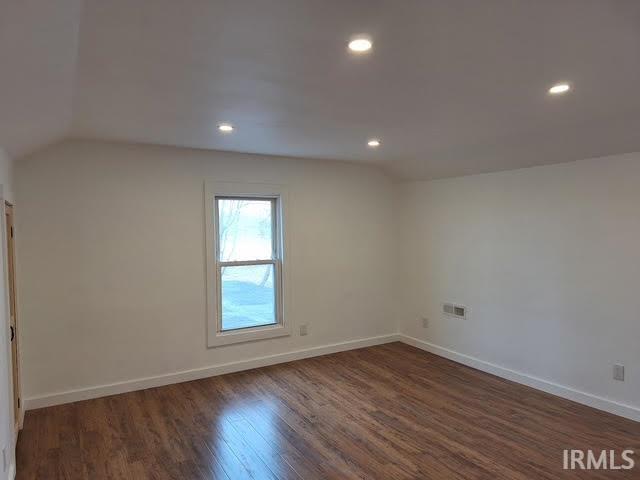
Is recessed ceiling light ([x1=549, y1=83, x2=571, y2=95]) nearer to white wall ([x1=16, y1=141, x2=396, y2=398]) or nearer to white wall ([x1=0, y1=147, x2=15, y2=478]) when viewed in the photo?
white wall ([x1=16, y1=141, x2=396, y2=398])

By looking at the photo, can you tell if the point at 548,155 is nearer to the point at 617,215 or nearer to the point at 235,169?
the point at 617,215

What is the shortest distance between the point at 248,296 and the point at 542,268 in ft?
10.1

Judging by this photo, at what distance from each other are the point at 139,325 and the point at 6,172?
1.79 m

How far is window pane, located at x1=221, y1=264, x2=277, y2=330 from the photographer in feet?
15.3

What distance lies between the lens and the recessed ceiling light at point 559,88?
7.45 feet

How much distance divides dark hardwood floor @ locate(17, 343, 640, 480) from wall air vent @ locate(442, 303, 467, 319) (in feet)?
2.32

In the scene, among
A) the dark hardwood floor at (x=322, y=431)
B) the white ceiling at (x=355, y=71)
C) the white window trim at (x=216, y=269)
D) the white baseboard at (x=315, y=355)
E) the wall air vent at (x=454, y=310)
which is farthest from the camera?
the wall air vent at (x=454, y=310)

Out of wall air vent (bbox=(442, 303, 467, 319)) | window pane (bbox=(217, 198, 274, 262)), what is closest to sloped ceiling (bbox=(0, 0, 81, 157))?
window pane (bbox=(217, 198, 274, 262))

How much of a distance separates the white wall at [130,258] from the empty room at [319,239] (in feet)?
0.07

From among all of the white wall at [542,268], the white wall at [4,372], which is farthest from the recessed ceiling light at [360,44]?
the white wall at [542,268]

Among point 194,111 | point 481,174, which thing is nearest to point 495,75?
point 194,111

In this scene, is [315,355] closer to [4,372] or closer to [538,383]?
[538,383]

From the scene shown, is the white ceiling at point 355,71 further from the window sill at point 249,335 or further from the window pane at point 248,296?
the window sill at point 249,335

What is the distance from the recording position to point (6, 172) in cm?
293
